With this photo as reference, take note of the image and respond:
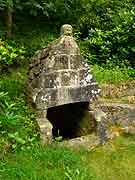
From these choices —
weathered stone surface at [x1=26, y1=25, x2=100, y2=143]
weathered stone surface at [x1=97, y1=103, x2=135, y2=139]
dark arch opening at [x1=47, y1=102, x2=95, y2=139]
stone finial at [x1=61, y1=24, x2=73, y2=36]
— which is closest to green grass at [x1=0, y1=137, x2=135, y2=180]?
weathered stone surface at [x1=26, y1=25, x2=100, y2=143]

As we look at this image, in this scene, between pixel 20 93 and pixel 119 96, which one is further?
pixel 119 96

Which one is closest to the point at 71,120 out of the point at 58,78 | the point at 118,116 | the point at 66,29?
the point at 118,116

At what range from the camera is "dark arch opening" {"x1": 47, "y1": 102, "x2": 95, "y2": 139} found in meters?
9.67

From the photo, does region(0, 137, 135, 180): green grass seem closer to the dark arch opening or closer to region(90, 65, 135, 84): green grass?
the dark arch opening

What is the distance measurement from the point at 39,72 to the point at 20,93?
42.0 inches

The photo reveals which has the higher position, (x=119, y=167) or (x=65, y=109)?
(x=65, y=109)

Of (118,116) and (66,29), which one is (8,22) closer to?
(66,29)

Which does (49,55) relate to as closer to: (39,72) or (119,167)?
(39,72)

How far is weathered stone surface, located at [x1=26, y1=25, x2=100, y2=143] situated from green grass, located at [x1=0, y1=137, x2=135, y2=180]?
55 cm

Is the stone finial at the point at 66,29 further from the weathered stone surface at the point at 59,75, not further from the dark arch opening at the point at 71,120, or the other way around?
the dark arch opening at the point at 71,120

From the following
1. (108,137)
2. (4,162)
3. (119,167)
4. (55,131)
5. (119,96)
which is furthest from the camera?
(119,96)

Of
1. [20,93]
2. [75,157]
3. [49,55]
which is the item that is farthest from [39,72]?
[75,157]

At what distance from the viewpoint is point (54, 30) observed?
12.5 m

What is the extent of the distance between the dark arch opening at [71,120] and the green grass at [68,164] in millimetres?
792
